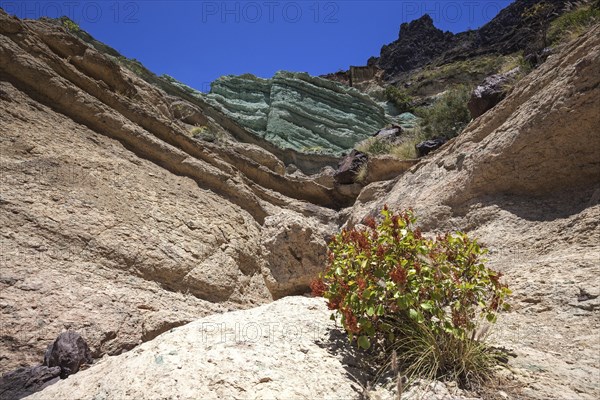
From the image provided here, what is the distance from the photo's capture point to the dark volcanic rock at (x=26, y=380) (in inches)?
116

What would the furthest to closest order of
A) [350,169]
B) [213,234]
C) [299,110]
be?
[299,110] → [350,169] → [213,234]

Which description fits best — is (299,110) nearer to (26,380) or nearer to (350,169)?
(350,169)

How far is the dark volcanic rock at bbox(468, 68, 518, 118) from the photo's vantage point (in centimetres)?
883

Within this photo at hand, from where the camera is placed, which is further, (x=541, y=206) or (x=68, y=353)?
(x=541, y=206)

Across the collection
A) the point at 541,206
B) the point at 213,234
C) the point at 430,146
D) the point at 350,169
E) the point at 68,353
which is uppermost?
the point at 430,146

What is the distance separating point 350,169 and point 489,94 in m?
4.21

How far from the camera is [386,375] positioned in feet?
9.86

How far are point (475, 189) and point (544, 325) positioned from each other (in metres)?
3.40

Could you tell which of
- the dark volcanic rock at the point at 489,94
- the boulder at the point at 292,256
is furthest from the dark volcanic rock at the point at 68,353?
the dark volcanic rock at the point at 489,94

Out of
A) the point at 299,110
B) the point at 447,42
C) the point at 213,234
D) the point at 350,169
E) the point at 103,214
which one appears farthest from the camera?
the point at 447,42

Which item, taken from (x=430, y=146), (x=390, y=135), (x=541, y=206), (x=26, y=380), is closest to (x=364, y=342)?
(x=26, y=380)

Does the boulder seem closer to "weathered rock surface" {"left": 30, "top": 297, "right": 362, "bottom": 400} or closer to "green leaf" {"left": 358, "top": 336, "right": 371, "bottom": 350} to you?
"weathered rock surface" {"left": 30, "top": 297, "right": 362, "bottom": 400}

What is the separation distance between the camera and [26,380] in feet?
10.0

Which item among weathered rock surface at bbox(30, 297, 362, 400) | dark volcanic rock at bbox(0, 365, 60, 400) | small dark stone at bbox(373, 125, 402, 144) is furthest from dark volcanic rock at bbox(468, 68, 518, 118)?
dark volcanic rock at bbox(0, 365, 60, 400)
